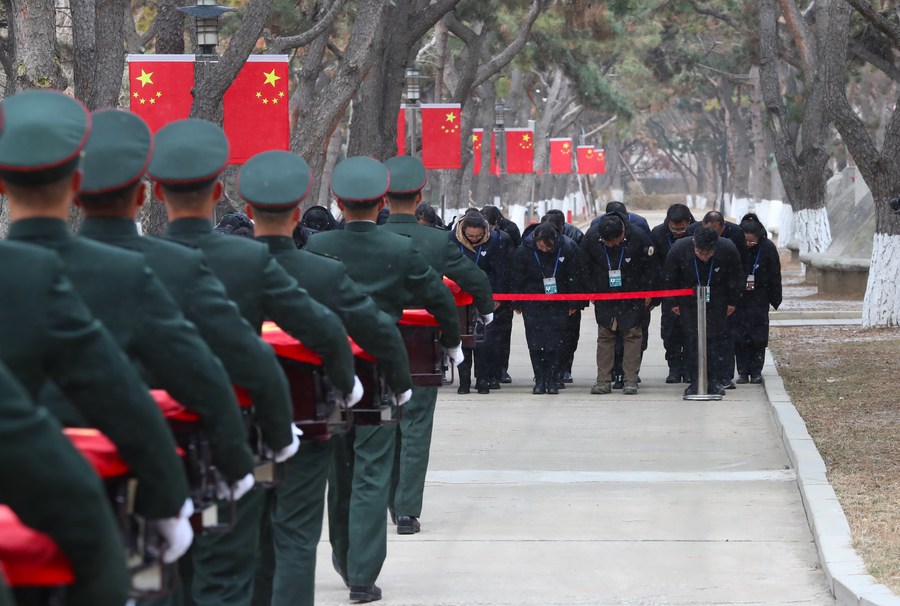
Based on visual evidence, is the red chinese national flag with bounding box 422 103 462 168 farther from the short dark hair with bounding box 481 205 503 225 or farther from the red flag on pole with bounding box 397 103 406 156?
the short dark hair with bounding box 481 205 503 225

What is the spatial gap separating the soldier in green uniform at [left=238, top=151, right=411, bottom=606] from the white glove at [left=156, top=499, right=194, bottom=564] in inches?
83.8

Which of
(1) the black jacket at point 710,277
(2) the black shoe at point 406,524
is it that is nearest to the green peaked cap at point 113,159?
(2) the black shoe at point 406,524

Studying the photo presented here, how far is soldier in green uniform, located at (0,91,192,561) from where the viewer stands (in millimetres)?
3432

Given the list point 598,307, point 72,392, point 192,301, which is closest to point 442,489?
point 598,307

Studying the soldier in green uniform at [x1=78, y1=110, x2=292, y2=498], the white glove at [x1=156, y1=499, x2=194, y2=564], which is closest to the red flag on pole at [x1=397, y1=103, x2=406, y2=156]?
the soldier in green uniform at [x1=78, y1=110, x2=292, y2=498]

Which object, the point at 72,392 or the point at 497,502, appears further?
the point at 497,502

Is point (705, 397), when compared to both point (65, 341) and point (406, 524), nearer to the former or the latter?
point (406, 524)

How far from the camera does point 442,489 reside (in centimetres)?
1093

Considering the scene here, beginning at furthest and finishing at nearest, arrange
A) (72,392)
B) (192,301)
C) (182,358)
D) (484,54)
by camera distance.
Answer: (484,54)
(192,301)
(182,358)
(72,392)

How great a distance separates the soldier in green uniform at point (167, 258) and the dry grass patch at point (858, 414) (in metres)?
3.56

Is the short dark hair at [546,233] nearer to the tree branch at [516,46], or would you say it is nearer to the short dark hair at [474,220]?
the short dark hair at [474,220]

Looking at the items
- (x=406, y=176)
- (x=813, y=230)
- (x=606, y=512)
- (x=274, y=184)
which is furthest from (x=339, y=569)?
(x=813, y=230)

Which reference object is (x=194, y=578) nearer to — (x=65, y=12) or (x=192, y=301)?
(x=192, y=301)

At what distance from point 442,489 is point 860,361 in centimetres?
787
